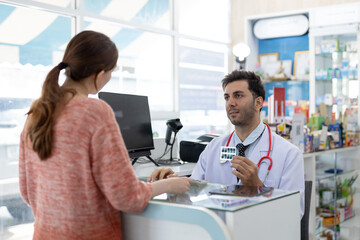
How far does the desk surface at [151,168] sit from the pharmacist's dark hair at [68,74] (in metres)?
1.56

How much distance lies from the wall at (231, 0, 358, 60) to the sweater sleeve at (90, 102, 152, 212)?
5053 mm

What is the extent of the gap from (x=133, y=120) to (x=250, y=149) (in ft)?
3.65

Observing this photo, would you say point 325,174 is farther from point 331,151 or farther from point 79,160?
point 79,160

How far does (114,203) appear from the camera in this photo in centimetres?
121

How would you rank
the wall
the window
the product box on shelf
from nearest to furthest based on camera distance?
the window < the product box on shelf < the wall

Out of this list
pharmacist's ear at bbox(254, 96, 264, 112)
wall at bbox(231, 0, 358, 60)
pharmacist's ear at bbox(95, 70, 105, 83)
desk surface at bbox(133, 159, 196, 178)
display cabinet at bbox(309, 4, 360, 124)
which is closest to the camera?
pharmacist's ear at bbox(95, 70, 105, 83)

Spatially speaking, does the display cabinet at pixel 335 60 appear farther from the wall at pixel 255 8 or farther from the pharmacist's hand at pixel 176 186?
the pharmacist's hand at pixel 176 186

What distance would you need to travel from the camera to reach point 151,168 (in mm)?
3145

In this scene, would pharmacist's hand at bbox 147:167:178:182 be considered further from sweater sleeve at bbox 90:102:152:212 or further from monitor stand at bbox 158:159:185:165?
monitor stand at bbox 158:159:185:165

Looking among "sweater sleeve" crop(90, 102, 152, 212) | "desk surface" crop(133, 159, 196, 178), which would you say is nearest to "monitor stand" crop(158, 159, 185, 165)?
"desk surface" crop(133, 159, 196, 178)

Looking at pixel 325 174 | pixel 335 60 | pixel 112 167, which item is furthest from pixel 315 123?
pixel 112 167

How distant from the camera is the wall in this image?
5.82m

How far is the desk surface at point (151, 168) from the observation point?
2.94 m

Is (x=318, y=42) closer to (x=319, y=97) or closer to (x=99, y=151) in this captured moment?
(x=319, y=97)
